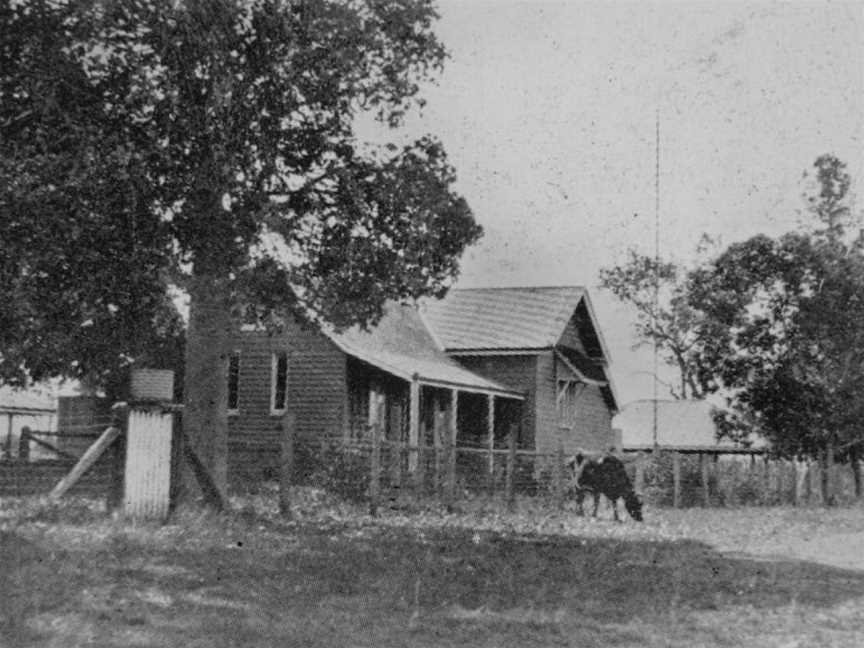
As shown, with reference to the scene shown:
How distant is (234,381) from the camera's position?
103 feet

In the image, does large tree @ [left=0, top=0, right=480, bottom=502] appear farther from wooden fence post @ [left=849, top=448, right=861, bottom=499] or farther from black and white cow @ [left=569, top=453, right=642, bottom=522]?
wooden fence post @ [left=849, top=448, right=861, bottom=499]

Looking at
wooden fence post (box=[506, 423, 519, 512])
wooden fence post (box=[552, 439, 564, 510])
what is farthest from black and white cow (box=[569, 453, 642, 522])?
wooden fence post (box=[506, 423, 519, 512])

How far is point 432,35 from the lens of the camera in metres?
19.8

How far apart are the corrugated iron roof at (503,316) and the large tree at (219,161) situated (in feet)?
52.7

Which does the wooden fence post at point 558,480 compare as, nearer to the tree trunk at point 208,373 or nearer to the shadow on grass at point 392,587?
the tree trunk at point 208,373

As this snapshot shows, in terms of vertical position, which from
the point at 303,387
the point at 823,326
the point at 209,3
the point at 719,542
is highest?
the point at 209,3

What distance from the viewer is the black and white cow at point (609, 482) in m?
22.8

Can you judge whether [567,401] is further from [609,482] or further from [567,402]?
[609,482]

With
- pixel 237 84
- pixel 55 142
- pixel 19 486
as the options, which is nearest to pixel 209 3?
pixel 237 84

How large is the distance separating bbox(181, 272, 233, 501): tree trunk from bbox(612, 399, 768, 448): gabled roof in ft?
134

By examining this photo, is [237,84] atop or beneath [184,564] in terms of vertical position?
atop

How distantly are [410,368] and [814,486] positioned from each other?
18253 millimetres

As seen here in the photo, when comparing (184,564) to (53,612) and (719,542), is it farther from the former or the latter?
(719,542)

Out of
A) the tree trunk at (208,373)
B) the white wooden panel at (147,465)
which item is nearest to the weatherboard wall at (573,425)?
the tree trunk at (208,373)
